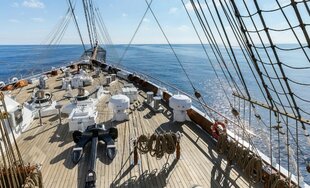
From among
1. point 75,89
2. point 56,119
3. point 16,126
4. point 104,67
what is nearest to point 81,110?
point 56,119

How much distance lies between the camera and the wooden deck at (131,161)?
6.27m

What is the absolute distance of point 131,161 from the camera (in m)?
7.15

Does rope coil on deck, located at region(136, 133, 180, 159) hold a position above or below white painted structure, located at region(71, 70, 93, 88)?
above

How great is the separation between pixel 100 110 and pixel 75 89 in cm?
560

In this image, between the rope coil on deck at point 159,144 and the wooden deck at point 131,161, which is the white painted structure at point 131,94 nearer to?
the wooden deck at point 131,161

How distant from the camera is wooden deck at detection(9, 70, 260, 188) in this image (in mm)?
6275

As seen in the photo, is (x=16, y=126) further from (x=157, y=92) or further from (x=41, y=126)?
(x=157, y=92)

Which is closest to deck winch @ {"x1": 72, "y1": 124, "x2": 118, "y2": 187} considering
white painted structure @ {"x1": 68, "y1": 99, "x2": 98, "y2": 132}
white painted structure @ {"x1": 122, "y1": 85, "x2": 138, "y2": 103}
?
white painted structure @ {"x1": 68, "y1": 99, "x2": 98, "y2": 132}

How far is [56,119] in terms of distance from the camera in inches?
426

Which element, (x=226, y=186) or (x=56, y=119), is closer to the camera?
(x=226, y=186)

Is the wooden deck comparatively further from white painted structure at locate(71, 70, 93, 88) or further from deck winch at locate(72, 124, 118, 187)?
white painted structure at locate(71, 70, 93, 88)

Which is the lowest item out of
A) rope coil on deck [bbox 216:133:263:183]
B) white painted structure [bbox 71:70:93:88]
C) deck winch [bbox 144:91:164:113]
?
white painted structure [bbox 71:70:93:88]

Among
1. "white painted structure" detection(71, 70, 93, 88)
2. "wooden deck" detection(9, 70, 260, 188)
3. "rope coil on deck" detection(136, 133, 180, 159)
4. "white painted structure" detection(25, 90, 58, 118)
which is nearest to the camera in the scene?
"wooden deck" detection(9, 70, 260, 188)

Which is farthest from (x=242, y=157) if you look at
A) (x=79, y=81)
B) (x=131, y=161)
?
(x=79, y=81)
